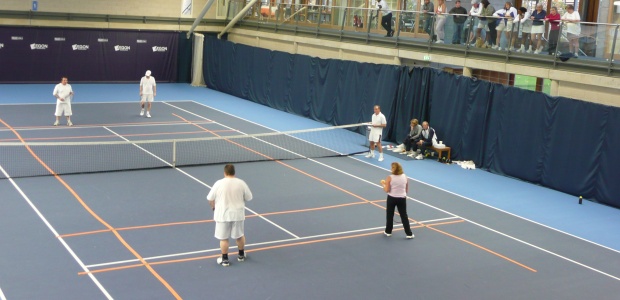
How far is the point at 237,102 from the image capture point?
38375 millimetres

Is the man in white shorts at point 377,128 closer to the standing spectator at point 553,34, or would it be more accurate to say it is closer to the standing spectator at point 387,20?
the standing spectator at point 553,34

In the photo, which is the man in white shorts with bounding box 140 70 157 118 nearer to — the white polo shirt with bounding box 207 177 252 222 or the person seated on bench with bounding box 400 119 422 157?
the person seated on bench with bounding box 400 119 422 157

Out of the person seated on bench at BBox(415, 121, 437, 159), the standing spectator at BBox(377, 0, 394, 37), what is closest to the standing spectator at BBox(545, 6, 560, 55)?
the person seated on bench at BBox(415, 121, 437, 159)

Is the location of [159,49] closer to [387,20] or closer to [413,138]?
[387,20]

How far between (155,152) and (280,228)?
29.5 feet

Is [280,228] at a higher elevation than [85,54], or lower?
lower

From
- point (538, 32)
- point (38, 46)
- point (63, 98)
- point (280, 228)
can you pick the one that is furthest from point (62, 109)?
point (538, 32)

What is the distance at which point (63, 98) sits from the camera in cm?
2808

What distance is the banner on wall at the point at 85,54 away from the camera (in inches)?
1569

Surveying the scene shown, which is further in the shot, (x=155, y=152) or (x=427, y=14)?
(x=427, y=14)

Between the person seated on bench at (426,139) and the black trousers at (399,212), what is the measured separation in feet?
31.2

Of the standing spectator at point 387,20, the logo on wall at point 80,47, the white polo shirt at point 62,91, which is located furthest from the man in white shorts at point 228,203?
the logo on wall at point 80,47

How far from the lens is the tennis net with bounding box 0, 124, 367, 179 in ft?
72.1

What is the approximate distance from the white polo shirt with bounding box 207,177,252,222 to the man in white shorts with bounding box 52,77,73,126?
15814 millimetres
